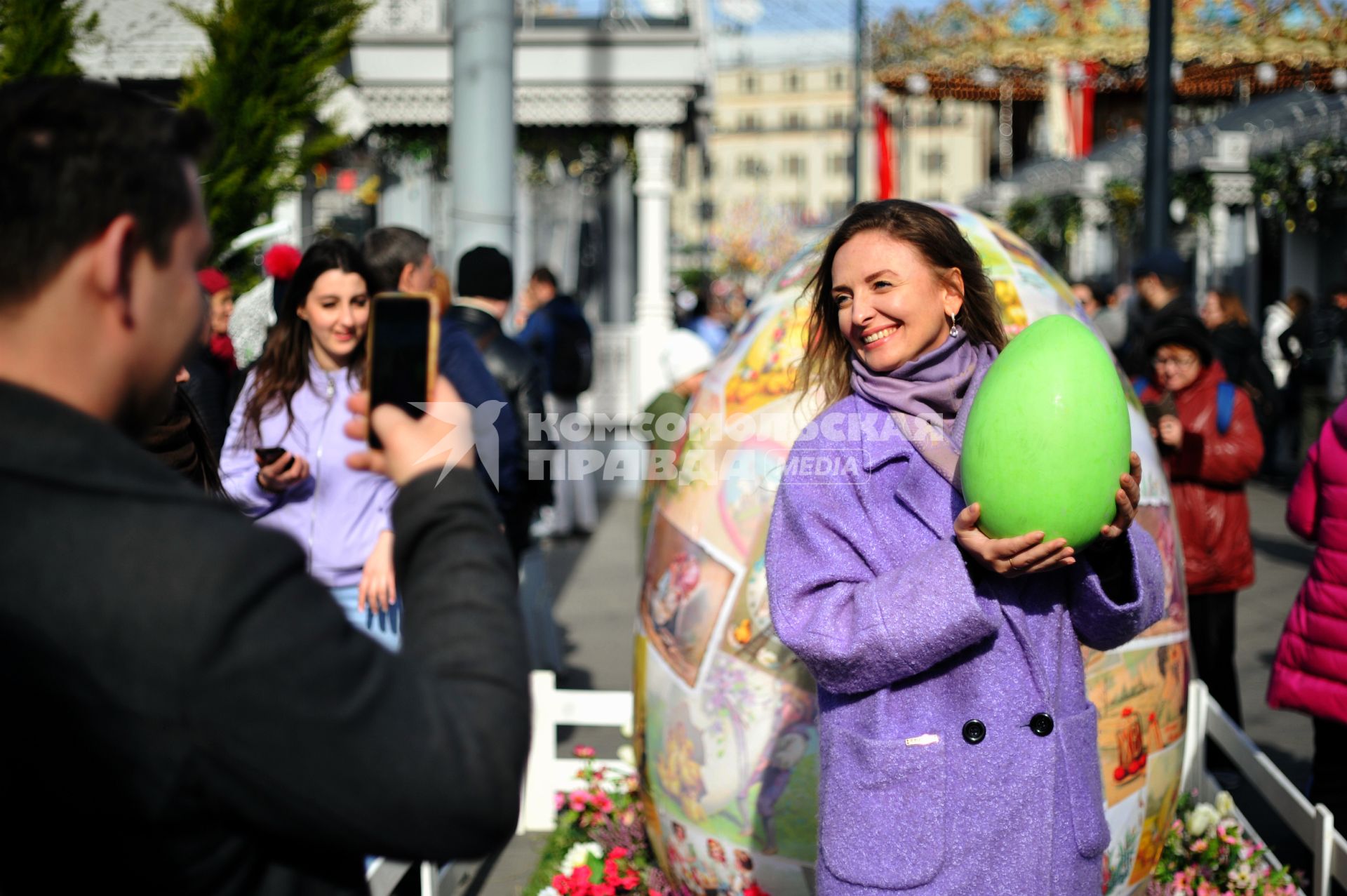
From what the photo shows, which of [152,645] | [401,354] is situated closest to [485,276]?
[401,354]

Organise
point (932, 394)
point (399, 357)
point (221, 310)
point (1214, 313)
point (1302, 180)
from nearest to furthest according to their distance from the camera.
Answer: point (399, 357), point (932, 394), point (221, 310), point (1214, 313), point (1302, 180)

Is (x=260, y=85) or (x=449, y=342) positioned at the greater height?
(x=260, y=85)

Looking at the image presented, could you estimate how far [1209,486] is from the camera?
17.9 feet

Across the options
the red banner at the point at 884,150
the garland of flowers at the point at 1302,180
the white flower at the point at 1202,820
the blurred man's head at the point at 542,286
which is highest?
the red banner at the point at 884,150

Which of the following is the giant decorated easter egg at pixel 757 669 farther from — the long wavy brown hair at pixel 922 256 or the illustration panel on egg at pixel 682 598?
the long wavy brown hair at pixel 922 256

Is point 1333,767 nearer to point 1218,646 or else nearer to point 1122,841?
point 1218,646

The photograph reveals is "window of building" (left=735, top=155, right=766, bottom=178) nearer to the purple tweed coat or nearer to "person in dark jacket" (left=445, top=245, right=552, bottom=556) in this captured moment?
"person in dark jacket" (left=445, top=245, right=552, bottom=556)

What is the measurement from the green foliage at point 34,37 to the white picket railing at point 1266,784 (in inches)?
153

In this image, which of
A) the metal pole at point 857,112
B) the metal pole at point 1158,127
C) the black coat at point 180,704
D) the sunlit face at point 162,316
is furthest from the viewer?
the metal pole at point 857,112

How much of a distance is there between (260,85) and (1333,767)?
13.6 ft

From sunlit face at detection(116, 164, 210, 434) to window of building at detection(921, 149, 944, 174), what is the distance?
9929 cm

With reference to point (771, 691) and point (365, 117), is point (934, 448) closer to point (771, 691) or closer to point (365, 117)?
point (771, 691)

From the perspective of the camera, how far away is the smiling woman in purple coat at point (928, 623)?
2.22m

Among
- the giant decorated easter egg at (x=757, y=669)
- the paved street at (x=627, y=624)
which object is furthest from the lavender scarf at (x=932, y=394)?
the paved street at (x=627, y=624)
